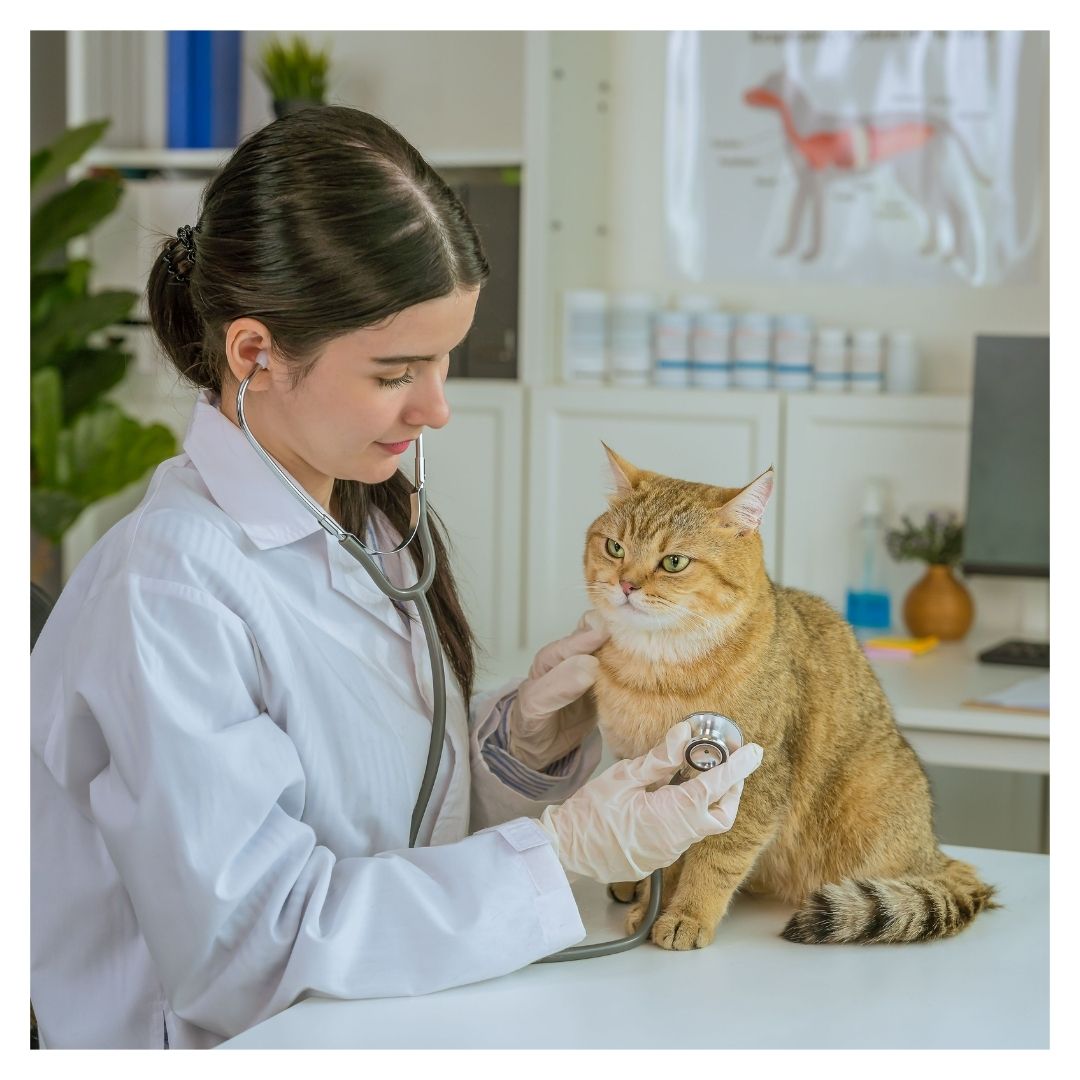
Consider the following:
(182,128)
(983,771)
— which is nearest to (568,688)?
(983,771)

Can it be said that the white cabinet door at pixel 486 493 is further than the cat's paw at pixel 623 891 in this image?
Yes

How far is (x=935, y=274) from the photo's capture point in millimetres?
2682

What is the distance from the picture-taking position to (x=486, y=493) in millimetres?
2721

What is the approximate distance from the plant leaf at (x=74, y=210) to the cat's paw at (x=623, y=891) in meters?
2.08

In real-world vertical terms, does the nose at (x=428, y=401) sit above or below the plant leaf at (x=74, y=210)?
below

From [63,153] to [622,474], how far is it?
1.91m

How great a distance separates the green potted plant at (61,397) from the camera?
263cm

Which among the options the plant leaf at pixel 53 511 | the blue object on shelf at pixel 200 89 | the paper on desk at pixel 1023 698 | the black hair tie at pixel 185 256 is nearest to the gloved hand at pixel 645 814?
the black hair tie at pixel 185 256

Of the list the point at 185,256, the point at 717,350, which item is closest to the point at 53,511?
the point at 717,350

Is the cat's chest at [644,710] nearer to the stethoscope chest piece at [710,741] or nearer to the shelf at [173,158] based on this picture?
the stethoscope chest piece at [710,741]

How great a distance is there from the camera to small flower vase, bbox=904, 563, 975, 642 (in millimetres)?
2586

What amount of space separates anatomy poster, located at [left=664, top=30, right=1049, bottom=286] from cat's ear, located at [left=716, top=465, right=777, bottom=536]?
172 centimetres

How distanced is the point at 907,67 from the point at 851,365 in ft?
2.09

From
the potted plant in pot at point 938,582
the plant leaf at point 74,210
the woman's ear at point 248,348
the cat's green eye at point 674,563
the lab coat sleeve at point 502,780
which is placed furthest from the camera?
the plant leaf at point 74,210
